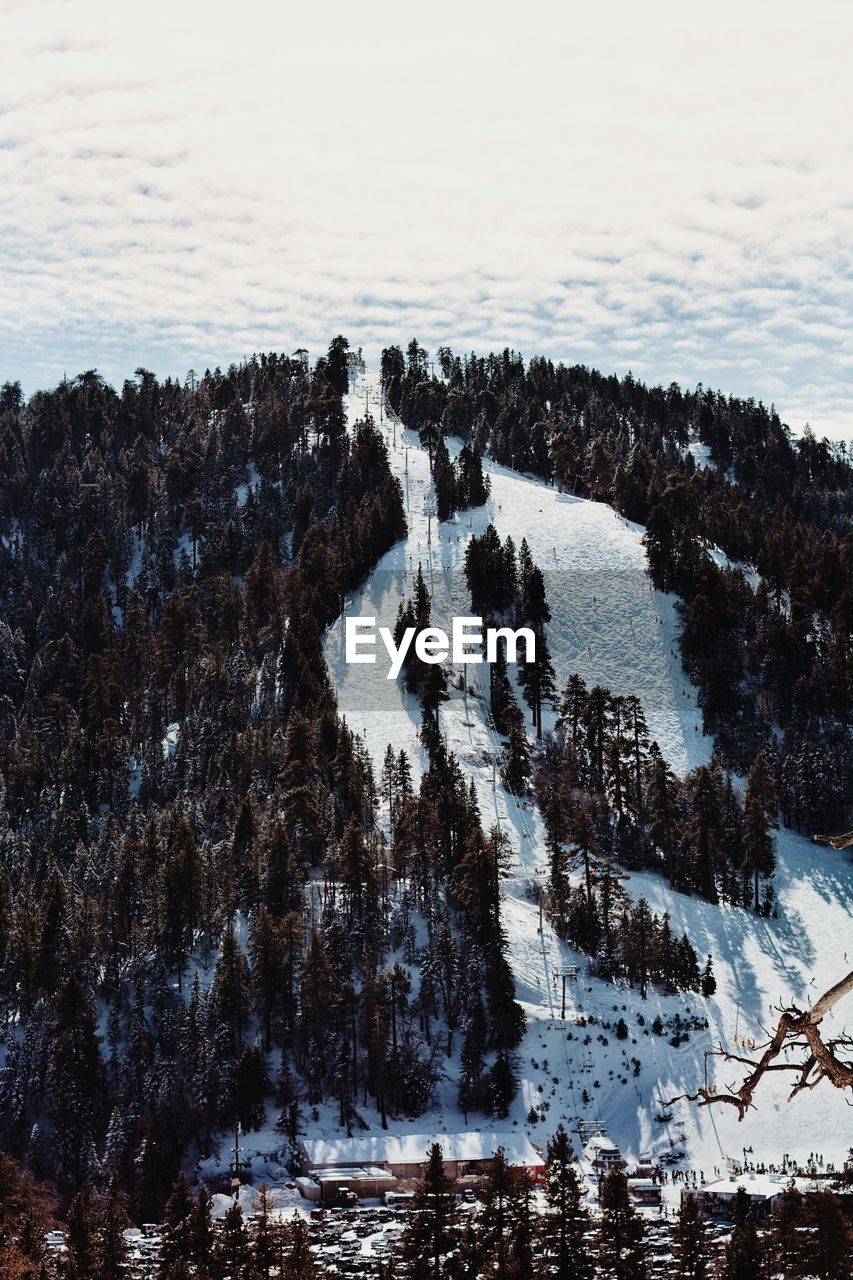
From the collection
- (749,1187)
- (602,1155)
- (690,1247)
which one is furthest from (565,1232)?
(602,1155)

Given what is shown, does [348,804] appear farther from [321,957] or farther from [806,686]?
[806,686]

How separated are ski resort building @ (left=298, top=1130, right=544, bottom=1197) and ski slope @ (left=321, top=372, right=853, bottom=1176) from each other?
3.07 meters

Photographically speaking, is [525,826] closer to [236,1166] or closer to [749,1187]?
[236,1166]

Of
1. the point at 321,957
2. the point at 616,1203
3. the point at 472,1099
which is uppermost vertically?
the point at 616,1203

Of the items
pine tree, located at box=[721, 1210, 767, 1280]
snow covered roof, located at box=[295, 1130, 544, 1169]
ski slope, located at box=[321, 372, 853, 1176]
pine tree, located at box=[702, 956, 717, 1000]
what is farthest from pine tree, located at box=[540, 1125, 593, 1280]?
pine tree, located at box=[702, 956, 717, 1000]

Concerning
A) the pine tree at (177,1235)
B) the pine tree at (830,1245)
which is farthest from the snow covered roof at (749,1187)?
the pine tree at (177,1235)

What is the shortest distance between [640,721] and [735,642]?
909 inches

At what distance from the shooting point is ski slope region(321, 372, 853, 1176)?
291 feet

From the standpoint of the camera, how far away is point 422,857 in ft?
357

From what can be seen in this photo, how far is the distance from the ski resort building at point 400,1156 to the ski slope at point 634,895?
3.07m

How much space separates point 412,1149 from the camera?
282ft

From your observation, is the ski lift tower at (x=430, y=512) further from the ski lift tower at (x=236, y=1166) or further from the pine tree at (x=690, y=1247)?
the pine tree at (x=690, y=1247)

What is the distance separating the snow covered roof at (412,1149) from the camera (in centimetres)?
8394

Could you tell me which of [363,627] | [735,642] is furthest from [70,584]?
[735,642]
